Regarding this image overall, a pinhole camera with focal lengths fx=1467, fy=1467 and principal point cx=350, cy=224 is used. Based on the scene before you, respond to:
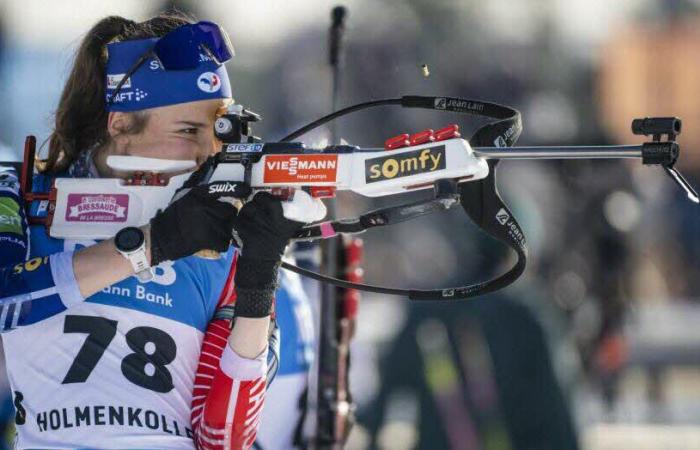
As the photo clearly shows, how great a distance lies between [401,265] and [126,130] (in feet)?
36.9

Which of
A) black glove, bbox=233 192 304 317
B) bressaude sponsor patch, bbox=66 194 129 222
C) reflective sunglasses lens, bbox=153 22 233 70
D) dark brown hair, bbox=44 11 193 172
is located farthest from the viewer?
dark brown hair, bbox=44 11 193 172

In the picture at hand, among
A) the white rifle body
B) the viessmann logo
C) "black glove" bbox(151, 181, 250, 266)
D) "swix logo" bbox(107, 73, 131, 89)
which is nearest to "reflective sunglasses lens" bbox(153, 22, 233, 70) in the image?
"swix logo" bbox(107, 73, 131, 89)

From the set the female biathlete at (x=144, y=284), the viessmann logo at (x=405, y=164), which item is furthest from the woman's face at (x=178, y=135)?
the viessmann logo at (x=405, y=164)

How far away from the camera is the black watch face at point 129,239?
3.54 meters

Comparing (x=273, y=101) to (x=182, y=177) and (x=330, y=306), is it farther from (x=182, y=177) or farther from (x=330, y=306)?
(x=182, y=177)

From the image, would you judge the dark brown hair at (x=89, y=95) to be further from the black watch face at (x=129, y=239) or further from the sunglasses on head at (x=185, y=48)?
the black watch face at (x=129, y=239)

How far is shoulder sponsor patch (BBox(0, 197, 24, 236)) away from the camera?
3689 millimetres

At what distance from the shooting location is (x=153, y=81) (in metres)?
3.87

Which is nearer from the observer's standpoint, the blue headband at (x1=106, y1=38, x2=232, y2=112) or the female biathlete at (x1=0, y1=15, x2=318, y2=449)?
the female biathlete at (x1=0, y1=15, x2=318, y2=449)

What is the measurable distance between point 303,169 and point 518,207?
4.05 m

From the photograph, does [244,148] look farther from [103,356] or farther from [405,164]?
[103,356]

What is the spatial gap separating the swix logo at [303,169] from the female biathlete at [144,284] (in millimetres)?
62

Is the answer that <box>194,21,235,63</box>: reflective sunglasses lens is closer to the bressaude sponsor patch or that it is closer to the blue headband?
the blue headband

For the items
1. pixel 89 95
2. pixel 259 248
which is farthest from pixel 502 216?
pixel 89 95
